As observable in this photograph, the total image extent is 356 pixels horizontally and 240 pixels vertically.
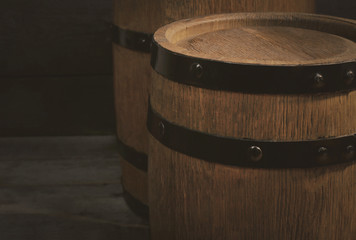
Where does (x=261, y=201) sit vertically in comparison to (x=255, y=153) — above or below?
below

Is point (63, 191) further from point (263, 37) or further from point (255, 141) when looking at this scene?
point (255, 141)

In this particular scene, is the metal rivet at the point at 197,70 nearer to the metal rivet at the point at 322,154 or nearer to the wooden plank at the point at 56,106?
the metal rivet at the point at 322,154

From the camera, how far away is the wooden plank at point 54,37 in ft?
8.63

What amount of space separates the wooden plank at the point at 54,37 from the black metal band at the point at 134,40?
730 mm

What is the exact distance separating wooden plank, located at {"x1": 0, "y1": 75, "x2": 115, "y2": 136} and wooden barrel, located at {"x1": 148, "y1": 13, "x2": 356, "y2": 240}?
1395mm

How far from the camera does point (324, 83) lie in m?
1.21

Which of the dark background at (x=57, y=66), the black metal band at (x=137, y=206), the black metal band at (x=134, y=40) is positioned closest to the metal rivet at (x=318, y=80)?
the black metal band at (x=134, y=40)

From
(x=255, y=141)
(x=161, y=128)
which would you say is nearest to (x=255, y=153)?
(x=255, y=141)

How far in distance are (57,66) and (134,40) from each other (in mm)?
951

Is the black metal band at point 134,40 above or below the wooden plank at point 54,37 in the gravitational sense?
above

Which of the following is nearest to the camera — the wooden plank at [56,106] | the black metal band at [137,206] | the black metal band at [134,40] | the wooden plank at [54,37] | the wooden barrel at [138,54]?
the wooden barrel at [138,54]

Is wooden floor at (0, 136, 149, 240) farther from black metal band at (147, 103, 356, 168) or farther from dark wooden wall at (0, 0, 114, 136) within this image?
black metal band at (147, 103, 356, 168)

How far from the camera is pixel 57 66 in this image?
271 centimetres

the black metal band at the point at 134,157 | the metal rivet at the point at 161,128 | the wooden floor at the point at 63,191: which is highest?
the metal rivet at the point at 161,128
